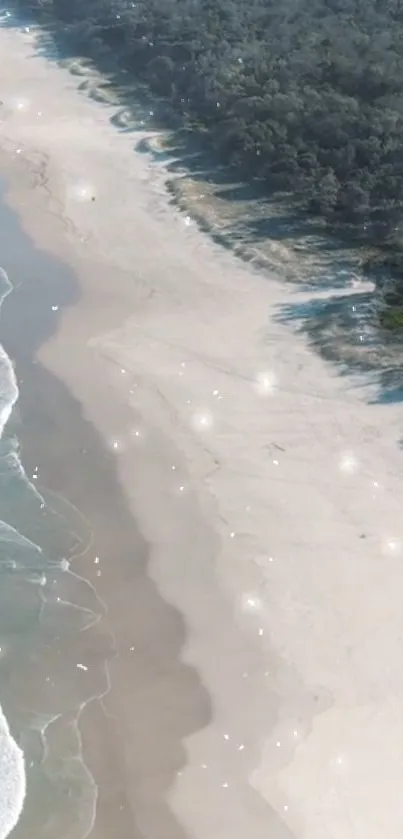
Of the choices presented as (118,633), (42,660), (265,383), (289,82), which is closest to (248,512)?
(118,633)

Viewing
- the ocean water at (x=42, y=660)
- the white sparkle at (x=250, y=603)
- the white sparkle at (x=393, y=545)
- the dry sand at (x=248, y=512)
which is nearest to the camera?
the ocean water at (x=42, y=660)

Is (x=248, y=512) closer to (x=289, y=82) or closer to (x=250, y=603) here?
(x=250, y=603)

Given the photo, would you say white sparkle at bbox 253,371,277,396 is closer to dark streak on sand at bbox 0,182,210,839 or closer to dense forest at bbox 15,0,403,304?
dark streak on sand at bbox 0,182,210,839

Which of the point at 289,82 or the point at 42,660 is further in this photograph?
the point at 289,82

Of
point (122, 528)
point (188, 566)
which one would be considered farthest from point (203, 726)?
point (122, 528)

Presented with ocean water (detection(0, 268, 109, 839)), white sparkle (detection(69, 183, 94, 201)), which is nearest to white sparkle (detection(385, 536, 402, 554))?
ocean water (detection(0, 268, 109, 839))

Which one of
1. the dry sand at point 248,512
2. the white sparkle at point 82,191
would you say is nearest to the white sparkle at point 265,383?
the dry sand at point 248,512

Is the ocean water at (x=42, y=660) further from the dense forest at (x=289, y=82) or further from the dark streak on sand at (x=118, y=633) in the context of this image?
the dense forest at (x=289, y=82)
